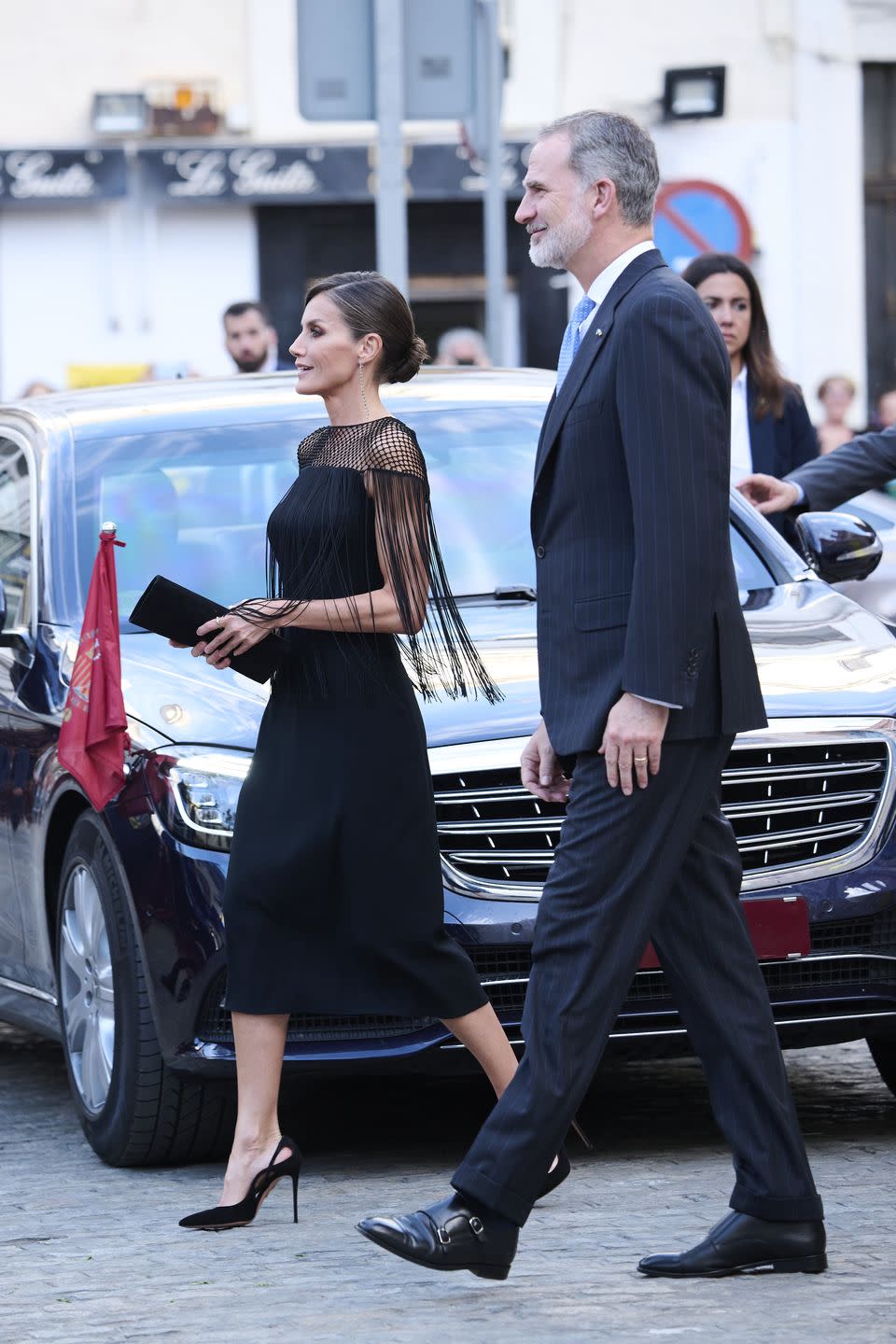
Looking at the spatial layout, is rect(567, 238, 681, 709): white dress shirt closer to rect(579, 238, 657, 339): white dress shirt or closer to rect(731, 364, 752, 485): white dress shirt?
rect(579, 238, 657, 339): white dress shirt

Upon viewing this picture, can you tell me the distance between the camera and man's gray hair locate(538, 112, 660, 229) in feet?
14.8

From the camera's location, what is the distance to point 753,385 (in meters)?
8.14

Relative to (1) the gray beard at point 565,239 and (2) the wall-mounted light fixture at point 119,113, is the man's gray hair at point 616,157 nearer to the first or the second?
(1) the gray beard at point 565,239

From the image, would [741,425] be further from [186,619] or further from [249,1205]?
[249,1205]

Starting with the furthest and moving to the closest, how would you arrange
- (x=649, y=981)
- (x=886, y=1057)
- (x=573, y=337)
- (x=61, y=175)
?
(x=61, y=175) < (x=886, y=1057) < (x=649, y=981) < (x=573, y=337)

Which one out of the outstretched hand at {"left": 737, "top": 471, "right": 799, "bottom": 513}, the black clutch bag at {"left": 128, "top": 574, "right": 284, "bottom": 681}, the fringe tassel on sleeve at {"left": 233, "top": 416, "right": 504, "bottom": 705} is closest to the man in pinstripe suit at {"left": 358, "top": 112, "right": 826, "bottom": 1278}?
the fringe tassel on sleeve at {"left": 233, "top": 416, "right": 504, "bottom": 705}

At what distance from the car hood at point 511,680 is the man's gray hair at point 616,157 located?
1.32 m

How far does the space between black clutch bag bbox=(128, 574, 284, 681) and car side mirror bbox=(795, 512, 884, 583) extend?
2.20m

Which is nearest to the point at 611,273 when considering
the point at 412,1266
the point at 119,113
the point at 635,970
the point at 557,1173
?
the point at 635,970

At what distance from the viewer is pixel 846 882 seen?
5.57 meters

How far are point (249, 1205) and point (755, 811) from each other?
4.36 ft

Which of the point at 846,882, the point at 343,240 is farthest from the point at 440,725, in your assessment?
the point at 343,240

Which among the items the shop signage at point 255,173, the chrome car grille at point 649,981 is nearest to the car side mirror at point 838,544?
the chrome car grille at point 649,981

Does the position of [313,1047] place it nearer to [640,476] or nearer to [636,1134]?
[636,1134]
